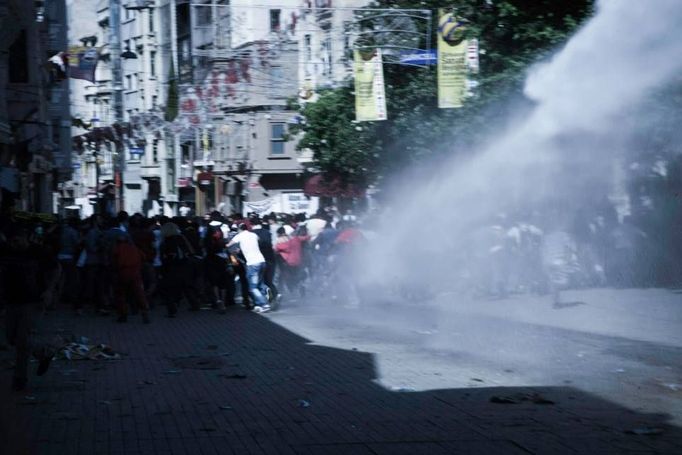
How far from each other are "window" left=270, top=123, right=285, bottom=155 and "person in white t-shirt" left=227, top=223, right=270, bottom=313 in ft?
111

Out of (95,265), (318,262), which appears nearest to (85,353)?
(95,265)

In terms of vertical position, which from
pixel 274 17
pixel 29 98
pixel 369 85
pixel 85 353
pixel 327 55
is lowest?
pixel 85 353

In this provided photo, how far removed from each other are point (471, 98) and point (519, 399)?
43.8 ft

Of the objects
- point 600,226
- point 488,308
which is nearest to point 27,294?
point 488,308

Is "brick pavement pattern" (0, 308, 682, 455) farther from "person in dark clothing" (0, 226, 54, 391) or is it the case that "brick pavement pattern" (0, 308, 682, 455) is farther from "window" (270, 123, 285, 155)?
"window" (270, 123, 285, 155)

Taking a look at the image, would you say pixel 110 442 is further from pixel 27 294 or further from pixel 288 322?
pixel 288 322

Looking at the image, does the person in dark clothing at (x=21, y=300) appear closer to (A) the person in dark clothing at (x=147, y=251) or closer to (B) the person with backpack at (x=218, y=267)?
(B) the person with backpack at (x=218, y=267)

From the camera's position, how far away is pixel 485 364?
12.5 metres

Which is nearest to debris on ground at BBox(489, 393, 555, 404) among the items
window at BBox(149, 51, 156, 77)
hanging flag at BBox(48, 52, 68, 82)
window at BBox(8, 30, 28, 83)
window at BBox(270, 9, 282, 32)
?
window at BBox(8, 30, 28, 83)

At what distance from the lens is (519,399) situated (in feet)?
32.4

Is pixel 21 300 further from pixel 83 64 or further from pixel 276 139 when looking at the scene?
pixel 276 139

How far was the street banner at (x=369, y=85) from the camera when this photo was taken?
24594 mm

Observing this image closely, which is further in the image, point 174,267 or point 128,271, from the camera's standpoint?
point 174,267

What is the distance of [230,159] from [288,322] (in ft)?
128
